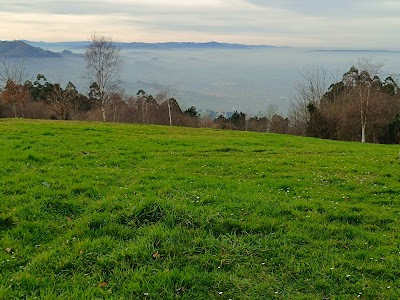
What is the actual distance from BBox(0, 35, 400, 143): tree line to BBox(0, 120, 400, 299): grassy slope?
125 ft

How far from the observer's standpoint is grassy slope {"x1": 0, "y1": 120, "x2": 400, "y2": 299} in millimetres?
4570

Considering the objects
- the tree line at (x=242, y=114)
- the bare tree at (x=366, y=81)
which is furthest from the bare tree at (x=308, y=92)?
the bare tree at (x=366, y=81)

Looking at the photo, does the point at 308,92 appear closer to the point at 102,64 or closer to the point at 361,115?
the point at 361,115

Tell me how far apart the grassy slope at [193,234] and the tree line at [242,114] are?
38.1m

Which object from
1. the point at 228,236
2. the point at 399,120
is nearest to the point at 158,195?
the point at 228,236

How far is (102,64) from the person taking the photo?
46.8 metres

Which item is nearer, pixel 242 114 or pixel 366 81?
pixel 366 81

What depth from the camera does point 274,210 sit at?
698 cm

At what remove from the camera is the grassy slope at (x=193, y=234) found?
15.0 ft

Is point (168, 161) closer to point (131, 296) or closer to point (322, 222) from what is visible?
point (322, 222)

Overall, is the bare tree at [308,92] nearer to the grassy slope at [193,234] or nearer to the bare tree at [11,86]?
the bare tree at [11,86]

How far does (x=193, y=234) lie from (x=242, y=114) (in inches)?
2948

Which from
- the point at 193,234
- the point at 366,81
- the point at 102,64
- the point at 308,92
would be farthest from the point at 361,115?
the point at 193,234

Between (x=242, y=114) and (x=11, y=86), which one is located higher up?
(x=11, y=86)
